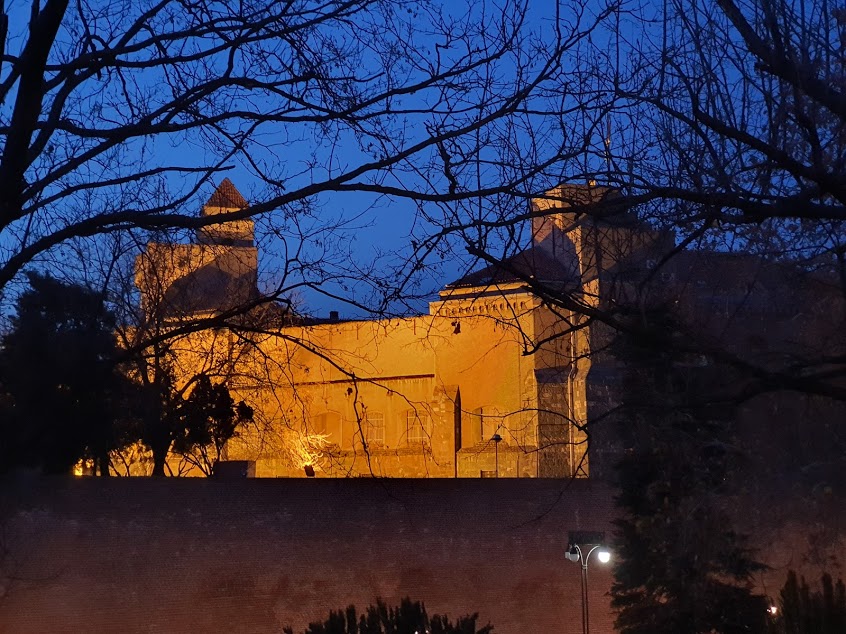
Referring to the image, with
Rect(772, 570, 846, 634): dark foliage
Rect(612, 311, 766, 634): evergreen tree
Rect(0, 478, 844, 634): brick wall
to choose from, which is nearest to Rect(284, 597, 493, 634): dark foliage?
Rect(0, 478, 844, 634): brick wall

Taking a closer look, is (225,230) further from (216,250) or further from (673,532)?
(673,532)

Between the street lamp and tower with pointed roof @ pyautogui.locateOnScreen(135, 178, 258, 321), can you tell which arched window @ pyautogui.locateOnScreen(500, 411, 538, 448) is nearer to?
the street lamp

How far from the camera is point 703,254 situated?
329 inches

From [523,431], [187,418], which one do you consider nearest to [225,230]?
[187,418]

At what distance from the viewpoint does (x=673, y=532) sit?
14867mm

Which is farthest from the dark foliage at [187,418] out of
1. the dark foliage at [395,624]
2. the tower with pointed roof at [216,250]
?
the dark foliage at [395,624]

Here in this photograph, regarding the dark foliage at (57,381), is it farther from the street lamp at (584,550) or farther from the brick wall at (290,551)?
the street lamp at (584,550)

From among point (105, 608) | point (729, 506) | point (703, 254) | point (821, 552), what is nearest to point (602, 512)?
point (729, 506)

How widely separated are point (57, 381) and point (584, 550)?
26.2 feet

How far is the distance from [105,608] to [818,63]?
34.9ft

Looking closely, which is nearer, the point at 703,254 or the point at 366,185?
the point at 366,185

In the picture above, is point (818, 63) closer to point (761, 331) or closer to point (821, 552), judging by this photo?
point (761, 331)

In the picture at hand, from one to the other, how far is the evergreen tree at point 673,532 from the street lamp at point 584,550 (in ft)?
1.51

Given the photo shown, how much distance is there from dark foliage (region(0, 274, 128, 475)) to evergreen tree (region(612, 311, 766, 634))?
282 inches
